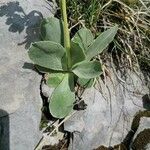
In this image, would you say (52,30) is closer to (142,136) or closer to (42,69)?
(42,69)

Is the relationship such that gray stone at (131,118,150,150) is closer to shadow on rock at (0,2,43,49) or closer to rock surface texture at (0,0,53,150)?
rock surface texture at (0,0,53,150)

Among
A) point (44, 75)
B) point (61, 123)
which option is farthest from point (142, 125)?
Answer: point (44, 75)

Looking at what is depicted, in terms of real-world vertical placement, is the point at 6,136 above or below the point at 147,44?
below

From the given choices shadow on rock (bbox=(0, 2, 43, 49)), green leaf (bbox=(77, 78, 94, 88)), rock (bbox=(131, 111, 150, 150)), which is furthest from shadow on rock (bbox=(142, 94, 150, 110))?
shadow on rock (bbox=(0, 2, 43, 49))

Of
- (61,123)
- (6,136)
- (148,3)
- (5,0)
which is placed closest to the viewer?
(6,136)

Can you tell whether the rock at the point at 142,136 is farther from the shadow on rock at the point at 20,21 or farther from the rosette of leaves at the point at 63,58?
the shadow on rock at the point at 20,21

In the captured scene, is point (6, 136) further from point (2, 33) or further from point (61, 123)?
point (2, 33)

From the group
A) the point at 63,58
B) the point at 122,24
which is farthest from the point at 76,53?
the point at 122,24
